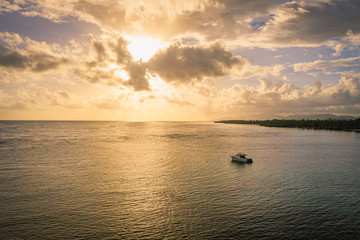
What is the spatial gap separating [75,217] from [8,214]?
812cm

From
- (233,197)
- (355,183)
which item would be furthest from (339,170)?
(233,197)

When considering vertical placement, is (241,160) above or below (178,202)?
above

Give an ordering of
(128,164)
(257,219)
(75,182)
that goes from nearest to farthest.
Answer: (257,219)
(75,182)
(128,164)

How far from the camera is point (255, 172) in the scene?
49031 millimetres

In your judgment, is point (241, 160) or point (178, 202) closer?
point (178, 202)

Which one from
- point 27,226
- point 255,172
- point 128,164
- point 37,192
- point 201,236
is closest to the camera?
point 201,236

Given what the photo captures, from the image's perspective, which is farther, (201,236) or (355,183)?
(355,183)

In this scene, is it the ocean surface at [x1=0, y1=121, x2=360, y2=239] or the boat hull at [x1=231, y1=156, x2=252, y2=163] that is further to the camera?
the boat hull at [x1=231, y1=156, x2=252, y2=163]

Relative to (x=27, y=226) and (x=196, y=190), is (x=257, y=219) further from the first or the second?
(x=27, y=226)

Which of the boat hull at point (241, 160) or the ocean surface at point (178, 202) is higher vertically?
the boat hull at point (241, 160)

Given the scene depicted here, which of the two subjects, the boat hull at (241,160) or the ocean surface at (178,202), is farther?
the boat hull at (241,160)

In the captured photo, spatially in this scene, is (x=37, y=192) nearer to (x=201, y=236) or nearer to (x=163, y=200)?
(x=163, y=200)

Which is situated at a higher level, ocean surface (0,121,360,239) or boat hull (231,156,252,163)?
boat hull (231,156,252,163)

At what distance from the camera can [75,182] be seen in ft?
131
